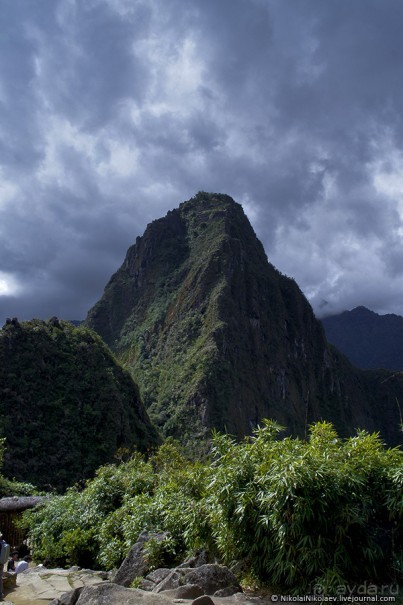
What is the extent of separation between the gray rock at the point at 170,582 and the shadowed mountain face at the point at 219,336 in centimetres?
6697

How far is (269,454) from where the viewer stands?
20.3 ft

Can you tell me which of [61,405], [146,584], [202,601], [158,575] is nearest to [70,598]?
[146,584]

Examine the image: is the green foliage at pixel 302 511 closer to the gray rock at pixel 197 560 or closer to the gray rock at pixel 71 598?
the gray rock at pixel 197 560

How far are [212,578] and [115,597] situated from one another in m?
1.25

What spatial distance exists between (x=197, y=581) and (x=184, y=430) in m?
68.9

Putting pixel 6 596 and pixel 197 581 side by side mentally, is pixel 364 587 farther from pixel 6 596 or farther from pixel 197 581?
pixel 6 596

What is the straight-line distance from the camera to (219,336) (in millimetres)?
84812

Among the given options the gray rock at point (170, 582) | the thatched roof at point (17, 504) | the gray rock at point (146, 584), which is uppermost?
the thatched roof at point (17, 504)

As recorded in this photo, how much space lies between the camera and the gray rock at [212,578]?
5875 millimetres

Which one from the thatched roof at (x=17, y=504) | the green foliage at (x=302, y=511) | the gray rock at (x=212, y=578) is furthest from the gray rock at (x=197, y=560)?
the thatched roof at (x=17, y=504)

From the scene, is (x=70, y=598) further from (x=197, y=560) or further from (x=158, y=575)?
(x=197, y=560)

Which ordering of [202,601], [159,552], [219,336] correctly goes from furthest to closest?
[219,336]
[159,552]
[202,601]

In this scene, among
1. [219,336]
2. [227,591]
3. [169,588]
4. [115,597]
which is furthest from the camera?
[219,336]

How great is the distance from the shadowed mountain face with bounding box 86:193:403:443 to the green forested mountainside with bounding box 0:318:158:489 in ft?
92.1
